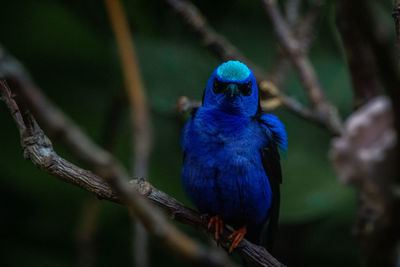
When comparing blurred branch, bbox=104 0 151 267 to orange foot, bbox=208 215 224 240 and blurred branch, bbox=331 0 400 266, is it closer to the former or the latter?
orange foot, bbox=208 215 224 240

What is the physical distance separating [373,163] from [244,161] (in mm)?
1412

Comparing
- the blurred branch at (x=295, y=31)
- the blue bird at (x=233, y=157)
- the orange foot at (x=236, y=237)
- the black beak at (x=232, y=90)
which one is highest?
the blurred branch at (x=295, y=31)

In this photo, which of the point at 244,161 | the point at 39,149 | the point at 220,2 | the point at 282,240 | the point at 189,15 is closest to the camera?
the point at 39,149

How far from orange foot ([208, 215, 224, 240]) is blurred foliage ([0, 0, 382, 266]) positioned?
937mm

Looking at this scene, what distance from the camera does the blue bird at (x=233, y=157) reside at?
2473mm

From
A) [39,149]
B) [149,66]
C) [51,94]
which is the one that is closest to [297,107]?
[149,66]

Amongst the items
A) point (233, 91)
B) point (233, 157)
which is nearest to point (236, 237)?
point (233, 157)

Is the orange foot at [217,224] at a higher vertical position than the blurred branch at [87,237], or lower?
higher

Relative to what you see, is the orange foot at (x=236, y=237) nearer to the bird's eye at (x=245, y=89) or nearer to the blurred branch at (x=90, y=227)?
the bird's eye at (x=245, y=89)

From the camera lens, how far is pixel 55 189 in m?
3.96

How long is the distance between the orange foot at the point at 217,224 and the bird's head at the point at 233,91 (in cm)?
53

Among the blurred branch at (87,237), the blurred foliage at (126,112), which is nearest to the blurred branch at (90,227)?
the blurred branch at (87,237)

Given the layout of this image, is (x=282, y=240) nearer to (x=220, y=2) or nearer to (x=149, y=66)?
(x=149, y=66)

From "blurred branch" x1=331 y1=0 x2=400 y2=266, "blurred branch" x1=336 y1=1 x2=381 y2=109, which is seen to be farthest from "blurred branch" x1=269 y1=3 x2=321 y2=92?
"blurred branch" x1=331 y1=0 x2=400 y2=266
